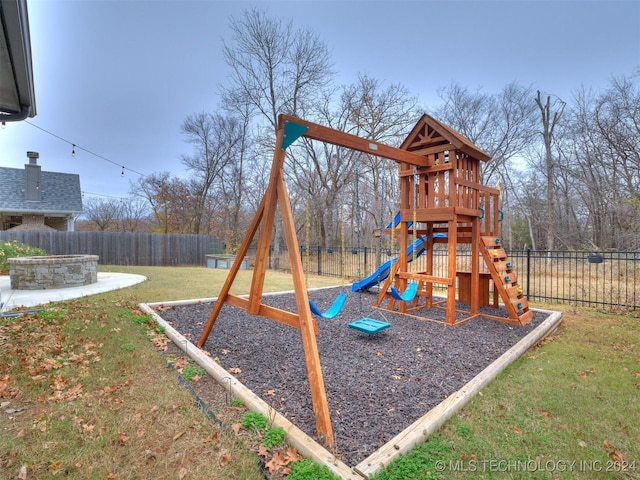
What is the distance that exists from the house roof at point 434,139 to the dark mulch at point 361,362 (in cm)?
292

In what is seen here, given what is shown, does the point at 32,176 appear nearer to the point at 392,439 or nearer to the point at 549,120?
the point at 392,439

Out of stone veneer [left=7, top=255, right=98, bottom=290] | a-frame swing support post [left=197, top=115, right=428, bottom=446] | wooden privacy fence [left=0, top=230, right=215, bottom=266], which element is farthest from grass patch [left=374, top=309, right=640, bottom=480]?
wooden privacy fence [left=0, top=230, right=215, bottom=266]

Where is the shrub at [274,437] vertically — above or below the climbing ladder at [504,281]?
below

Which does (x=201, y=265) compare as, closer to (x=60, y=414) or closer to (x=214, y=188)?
(x=214, y=188)

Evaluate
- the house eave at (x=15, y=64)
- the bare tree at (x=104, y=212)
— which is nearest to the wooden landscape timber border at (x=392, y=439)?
the house eave at (x=15, y=64)

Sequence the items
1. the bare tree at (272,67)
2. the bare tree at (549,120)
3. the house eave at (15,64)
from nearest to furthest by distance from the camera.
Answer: the house eave at (15,64) → the bare tree at (272,67) → the bare tree at (549,120)

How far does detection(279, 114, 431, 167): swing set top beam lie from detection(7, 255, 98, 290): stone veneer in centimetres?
829

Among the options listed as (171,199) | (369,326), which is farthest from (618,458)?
(171,199)

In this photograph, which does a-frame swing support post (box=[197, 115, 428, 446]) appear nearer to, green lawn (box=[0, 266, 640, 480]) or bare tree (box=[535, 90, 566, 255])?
green lawn (box=[0, 266, 640, 480])

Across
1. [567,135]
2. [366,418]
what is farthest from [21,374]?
[567,135]

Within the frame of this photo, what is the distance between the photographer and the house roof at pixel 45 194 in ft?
56.0

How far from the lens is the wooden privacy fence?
48.4 feet

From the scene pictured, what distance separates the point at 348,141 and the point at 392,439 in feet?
9.75

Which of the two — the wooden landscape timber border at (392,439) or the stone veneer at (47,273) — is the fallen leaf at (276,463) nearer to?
the wooden landscape timber border at (392,439)
